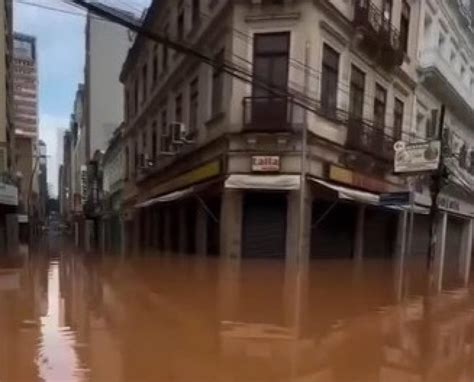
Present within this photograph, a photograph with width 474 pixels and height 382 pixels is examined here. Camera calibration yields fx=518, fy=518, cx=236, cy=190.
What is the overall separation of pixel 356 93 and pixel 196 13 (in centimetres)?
700

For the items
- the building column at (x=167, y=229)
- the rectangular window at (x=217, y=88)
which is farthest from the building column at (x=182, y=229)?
the rectangular window at (x=217, y=88)

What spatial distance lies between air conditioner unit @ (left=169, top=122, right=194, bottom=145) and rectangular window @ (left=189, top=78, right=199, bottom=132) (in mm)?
302

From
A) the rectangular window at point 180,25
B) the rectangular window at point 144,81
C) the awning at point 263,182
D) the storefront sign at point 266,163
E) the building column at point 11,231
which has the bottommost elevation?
the building column at point 11,231

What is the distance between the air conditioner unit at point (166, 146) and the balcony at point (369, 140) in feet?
23.8

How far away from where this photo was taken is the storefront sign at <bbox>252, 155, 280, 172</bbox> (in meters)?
16.0

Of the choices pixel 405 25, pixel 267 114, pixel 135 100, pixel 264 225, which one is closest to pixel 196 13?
pixel 267 114

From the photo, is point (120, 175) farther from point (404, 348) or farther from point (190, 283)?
point (404, 348)

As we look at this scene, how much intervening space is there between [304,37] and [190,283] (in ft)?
28.4

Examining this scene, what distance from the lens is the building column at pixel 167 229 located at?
24047mm

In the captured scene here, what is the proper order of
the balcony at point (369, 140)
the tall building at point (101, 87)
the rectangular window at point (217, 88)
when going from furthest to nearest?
the tall building at point (101, 87) → the balcony at point (369, 140) → the rectangular window at point (217, 88)

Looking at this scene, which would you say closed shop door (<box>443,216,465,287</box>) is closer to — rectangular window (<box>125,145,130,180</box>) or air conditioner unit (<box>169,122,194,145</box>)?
air conditioner unit (<box>169,122,194,145</box>)

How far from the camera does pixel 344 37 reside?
1775cm

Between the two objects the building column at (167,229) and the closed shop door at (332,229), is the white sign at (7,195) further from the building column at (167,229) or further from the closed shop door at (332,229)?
the closed shop door at (332,229)

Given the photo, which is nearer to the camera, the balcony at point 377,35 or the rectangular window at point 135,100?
the balcony at point 377,35
